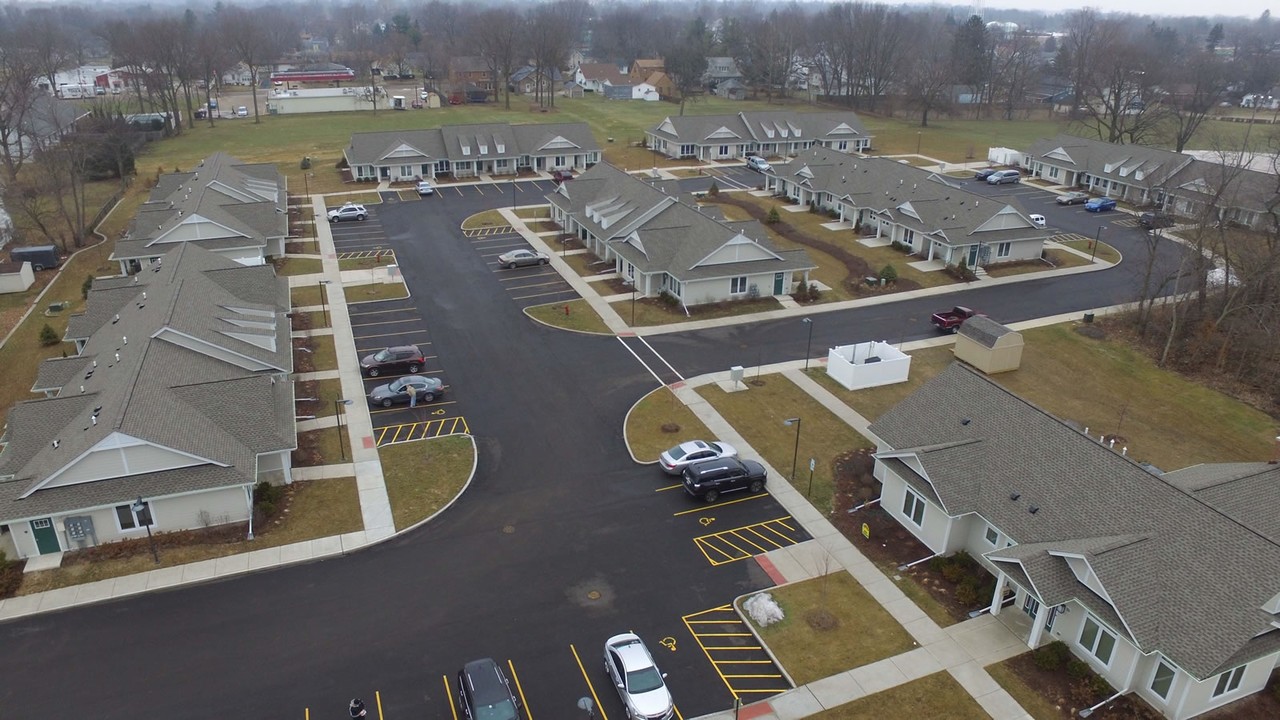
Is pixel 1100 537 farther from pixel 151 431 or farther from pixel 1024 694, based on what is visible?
pixel 151 431

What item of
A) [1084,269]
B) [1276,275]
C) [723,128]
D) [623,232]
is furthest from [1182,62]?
[623,232]

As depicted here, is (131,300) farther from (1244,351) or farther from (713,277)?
A: (1244,351)

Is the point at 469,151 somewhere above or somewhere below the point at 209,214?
above

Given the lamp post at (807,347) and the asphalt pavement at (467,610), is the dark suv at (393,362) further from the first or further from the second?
the lamp post at (807,347)

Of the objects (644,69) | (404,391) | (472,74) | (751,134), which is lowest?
(404,391)

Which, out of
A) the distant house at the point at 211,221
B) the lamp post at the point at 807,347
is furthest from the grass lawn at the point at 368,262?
the lamp post at the point at 807,347

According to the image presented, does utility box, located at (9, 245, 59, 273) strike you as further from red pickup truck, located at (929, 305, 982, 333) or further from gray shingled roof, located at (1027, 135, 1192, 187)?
gray shingled roof, located at (1027, 135, 1192, 187)

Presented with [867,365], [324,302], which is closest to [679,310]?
[867,365]

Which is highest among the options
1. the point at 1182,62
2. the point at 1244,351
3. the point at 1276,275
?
the point at 1182,62
